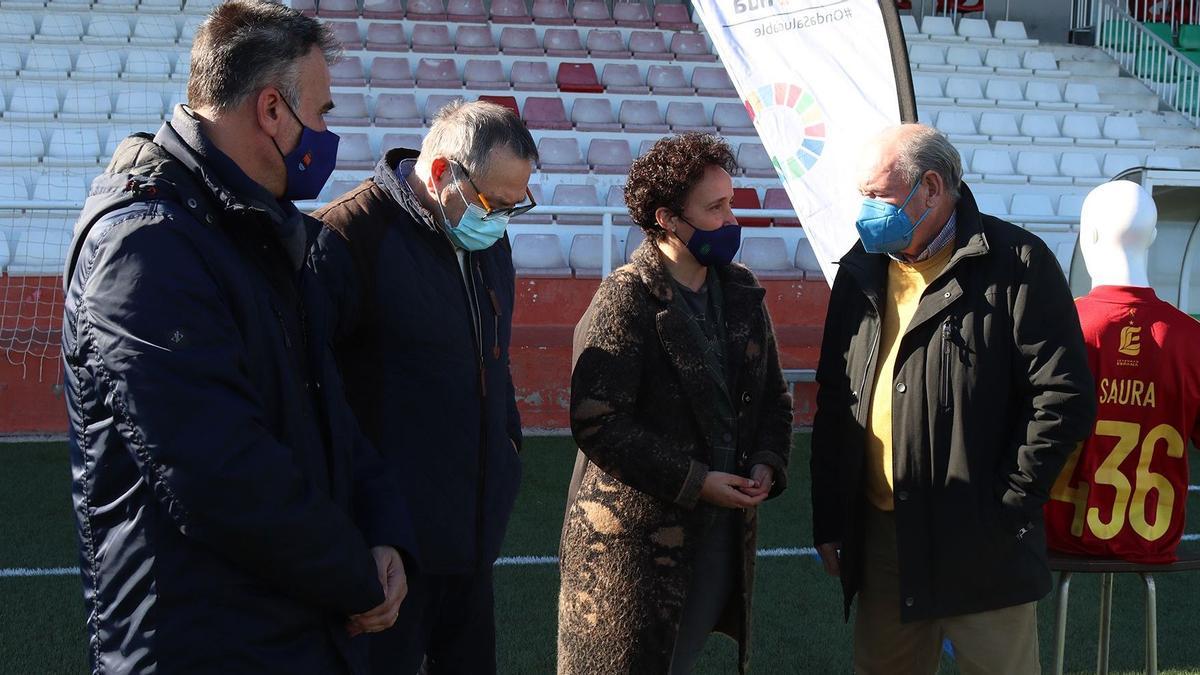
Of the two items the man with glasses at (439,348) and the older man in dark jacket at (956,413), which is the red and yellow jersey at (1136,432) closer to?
the older man in dark jacket at (956,413)

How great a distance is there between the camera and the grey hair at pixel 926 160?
2.45m

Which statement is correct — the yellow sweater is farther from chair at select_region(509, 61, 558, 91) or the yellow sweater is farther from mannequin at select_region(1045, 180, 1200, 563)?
chair at select_region(509, 61, 558, 91)

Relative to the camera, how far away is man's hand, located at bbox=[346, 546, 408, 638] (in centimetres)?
169

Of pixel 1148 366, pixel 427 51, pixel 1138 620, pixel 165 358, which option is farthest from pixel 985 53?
pixel 165 358

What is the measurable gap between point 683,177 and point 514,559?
2464 mm

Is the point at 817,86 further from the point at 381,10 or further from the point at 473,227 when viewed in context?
the point at 381,10

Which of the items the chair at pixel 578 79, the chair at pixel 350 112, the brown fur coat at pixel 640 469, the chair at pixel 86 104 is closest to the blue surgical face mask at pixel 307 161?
the brown fur coat at pixel 640 469

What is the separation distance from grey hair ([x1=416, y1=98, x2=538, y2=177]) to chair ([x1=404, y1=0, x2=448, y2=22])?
398 inches

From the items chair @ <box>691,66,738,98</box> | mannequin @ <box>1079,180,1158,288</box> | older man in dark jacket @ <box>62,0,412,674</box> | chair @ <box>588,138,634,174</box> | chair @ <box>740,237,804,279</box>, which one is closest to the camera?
older man in dark jacket @ <box>62,0,412,674</box>

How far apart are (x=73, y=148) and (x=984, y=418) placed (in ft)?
29.1

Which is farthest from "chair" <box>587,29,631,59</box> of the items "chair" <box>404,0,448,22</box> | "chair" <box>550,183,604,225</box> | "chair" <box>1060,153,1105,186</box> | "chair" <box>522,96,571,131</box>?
"chair" <box>1060,153,1105,186</box>

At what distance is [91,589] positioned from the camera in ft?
4.95

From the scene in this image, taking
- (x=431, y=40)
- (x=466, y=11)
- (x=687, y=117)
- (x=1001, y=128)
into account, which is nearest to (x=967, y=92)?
(x=1001, y=128)

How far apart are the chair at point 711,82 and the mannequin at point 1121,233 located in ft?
28.9
